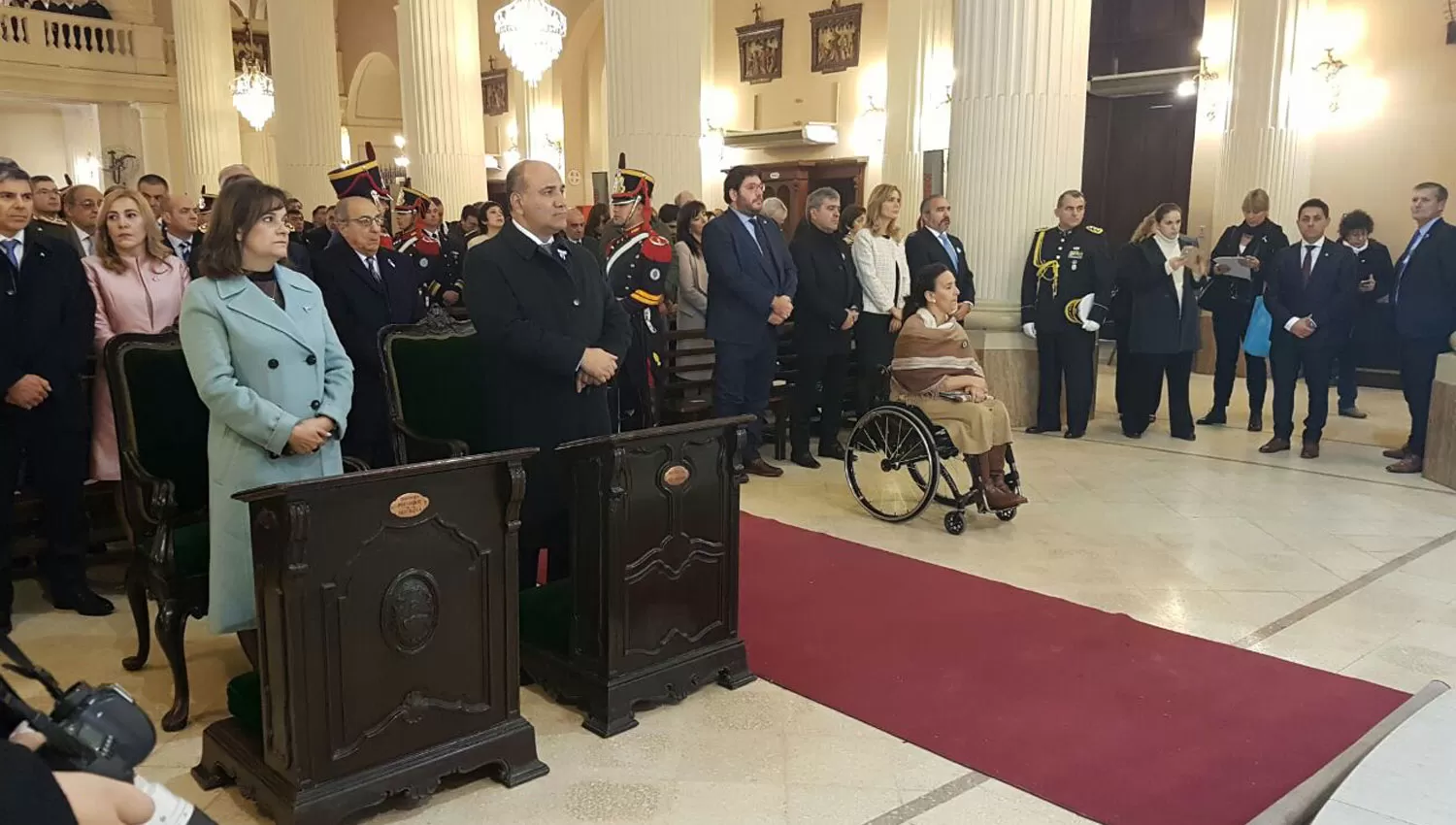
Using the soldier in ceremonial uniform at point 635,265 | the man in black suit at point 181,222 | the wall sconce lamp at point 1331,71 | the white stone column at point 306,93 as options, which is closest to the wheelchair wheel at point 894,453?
the soldier in ceremonial uniform at point 635,265

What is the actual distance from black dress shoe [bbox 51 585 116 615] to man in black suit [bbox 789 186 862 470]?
3.78 m

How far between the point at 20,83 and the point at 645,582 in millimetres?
18269

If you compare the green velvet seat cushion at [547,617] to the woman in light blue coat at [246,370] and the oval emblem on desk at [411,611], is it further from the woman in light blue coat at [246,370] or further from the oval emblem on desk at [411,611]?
the woman in light blue coat at [246,370]

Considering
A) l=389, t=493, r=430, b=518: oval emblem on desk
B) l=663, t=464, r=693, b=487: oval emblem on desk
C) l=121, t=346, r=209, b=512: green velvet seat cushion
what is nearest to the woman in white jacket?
l=663, t=464, r=693, b=487: oval emblem on desk

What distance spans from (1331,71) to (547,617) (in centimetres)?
1012

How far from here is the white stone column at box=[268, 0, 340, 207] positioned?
12.5 meters

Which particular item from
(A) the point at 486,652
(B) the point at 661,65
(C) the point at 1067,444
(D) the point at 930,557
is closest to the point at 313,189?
(B) the point at 661,65

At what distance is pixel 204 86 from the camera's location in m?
14.3

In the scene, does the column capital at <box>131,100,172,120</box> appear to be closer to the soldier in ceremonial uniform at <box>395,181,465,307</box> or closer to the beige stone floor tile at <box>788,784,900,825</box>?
Answer: the soldier in ceremonial uniform at <box>395,181,465,307</box>

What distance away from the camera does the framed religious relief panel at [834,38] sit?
15.3m

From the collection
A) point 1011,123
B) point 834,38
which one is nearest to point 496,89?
point 834,38

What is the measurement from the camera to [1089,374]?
7.29m

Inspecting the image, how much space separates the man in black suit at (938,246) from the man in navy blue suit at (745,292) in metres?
1.27

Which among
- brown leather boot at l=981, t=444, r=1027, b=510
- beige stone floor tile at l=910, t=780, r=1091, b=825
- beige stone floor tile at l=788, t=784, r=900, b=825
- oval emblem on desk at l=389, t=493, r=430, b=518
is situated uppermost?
oval emblem on desk at l=389, t=493, r=430, b=518
